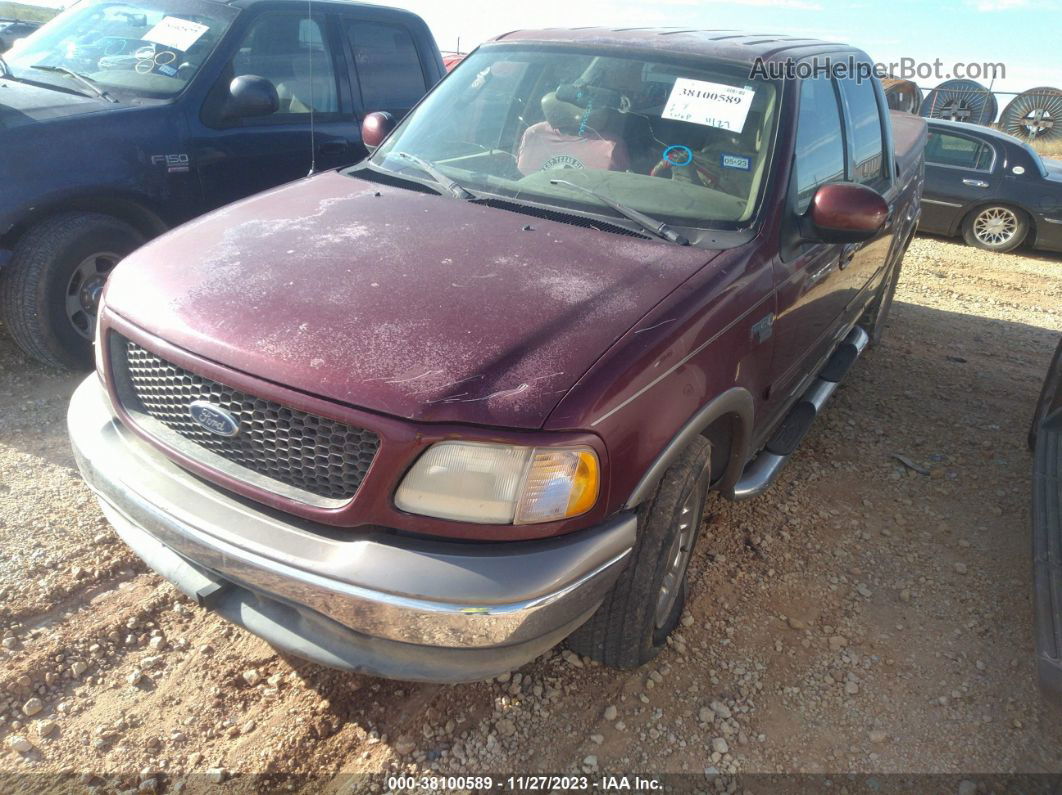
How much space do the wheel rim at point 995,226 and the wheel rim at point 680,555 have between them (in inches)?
351

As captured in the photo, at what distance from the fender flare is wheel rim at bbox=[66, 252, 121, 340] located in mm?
3165

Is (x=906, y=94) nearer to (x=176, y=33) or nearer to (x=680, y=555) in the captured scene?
(x=176, y=33)

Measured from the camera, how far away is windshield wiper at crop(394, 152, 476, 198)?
2857 millimetres

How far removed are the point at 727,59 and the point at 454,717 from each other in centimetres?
252

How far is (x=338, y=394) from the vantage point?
1778mm

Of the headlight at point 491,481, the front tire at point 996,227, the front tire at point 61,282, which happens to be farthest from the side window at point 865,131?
the front tire at point 996,227

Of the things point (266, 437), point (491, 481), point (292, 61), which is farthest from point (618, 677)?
point (292, 61)

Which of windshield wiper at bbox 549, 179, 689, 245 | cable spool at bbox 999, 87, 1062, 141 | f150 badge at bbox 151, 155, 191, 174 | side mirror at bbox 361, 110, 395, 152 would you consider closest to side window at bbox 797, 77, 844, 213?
windshield wiper at bbox 549, 179, 689, 245

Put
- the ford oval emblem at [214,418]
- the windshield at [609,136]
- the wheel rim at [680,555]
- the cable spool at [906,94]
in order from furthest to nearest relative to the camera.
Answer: the cable spool at [906,94] → the windshield at [609,136] → the wheel rim at [680,555] → the ford oval emblem at [214,418]

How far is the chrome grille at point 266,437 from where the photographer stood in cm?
183

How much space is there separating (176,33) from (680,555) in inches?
156

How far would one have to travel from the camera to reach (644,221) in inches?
102

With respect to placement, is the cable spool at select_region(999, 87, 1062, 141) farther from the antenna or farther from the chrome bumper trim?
the chrome bumper trim

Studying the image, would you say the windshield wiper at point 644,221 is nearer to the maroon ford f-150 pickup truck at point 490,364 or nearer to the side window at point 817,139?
the maroon ford f-150 pickup truck at point 490,364
